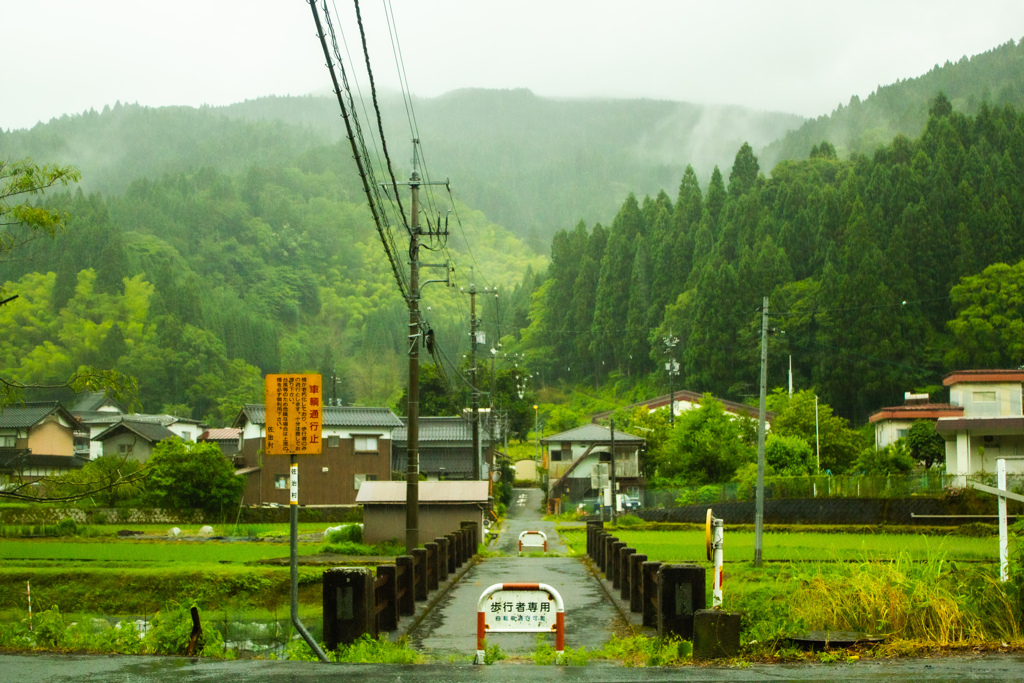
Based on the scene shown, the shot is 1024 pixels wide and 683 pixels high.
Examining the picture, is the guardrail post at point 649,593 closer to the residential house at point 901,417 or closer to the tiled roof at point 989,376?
the tiled roof at point 989,376

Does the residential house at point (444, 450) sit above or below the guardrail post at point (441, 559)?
above

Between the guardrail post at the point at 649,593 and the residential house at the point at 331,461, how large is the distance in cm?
3506

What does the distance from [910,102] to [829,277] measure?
322 ft

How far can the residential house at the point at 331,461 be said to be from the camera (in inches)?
1763

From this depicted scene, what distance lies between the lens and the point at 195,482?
122ft

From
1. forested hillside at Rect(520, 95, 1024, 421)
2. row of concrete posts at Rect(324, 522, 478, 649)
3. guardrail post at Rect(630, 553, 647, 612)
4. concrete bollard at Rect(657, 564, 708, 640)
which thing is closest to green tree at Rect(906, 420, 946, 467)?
forested hillside at Rect(520, 95, 1024, 421)

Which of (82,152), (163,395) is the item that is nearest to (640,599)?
(163,395)

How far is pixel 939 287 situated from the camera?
213 feet

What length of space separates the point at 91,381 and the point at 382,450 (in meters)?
36.5

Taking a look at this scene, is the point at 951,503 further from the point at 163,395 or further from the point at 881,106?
the point at 881,106

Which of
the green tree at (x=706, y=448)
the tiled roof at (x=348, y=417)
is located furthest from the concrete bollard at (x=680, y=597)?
the tiled roof at (x=348, y=417)

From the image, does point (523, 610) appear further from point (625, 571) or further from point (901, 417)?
point (901, 417)

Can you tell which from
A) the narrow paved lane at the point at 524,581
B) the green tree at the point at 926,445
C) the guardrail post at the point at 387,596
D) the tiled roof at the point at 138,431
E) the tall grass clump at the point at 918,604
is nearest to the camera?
the tall grass clump at the point at 918,604

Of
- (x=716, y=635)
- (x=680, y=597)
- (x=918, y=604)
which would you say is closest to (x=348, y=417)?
(x=680, y=597)
